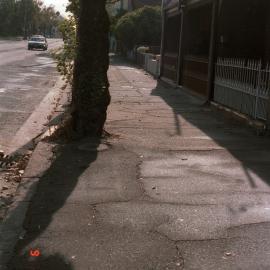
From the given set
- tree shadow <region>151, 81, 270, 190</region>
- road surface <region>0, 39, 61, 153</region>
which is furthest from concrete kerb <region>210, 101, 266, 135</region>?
road surface <region>0, 39, 61, 153</region>

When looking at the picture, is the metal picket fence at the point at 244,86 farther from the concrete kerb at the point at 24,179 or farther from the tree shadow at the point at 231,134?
the concrete kerb at the point at 24,179

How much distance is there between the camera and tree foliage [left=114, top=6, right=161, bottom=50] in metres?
43.7

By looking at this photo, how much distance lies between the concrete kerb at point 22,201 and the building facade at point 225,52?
4.89 m

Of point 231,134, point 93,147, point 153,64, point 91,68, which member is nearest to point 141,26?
point 153,64

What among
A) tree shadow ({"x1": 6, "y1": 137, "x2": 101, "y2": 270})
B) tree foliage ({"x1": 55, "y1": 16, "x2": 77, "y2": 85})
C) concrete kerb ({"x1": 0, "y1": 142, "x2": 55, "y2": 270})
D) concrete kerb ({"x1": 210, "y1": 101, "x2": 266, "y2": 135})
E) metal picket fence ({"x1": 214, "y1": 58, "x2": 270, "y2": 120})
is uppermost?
tree foliage ({"x1": 55, "y1": 16, "x2": 77, "y2": 85})

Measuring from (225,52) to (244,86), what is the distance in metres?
5.55

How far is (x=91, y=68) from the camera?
9.70 metres

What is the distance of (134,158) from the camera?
8.53 meters

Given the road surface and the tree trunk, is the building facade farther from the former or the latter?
the road surface

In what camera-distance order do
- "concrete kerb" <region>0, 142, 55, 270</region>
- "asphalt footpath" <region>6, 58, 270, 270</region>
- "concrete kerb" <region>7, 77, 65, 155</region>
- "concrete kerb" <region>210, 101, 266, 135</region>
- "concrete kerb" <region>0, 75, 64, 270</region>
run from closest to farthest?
"asphalt footpath" <region>6, 58, 270, 270</region> → "concrete kerb" <region>0, 142, 55, 270</region> → "concrete kerb" <region>0, 75, 64, 270</region> → "concrete kerb" <region>7, 77, 65, 155</region> → "concrete kerb" <region>210, 101, 266, 135</region>

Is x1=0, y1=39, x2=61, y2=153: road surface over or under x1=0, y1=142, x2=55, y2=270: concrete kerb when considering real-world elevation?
under

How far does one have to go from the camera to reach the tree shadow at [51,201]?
467cm

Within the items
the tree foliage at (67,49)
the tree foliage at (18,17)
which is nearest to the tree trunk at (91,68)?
the tree foliage at (67,49)

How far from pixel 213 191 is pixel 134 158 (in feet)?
6.44
